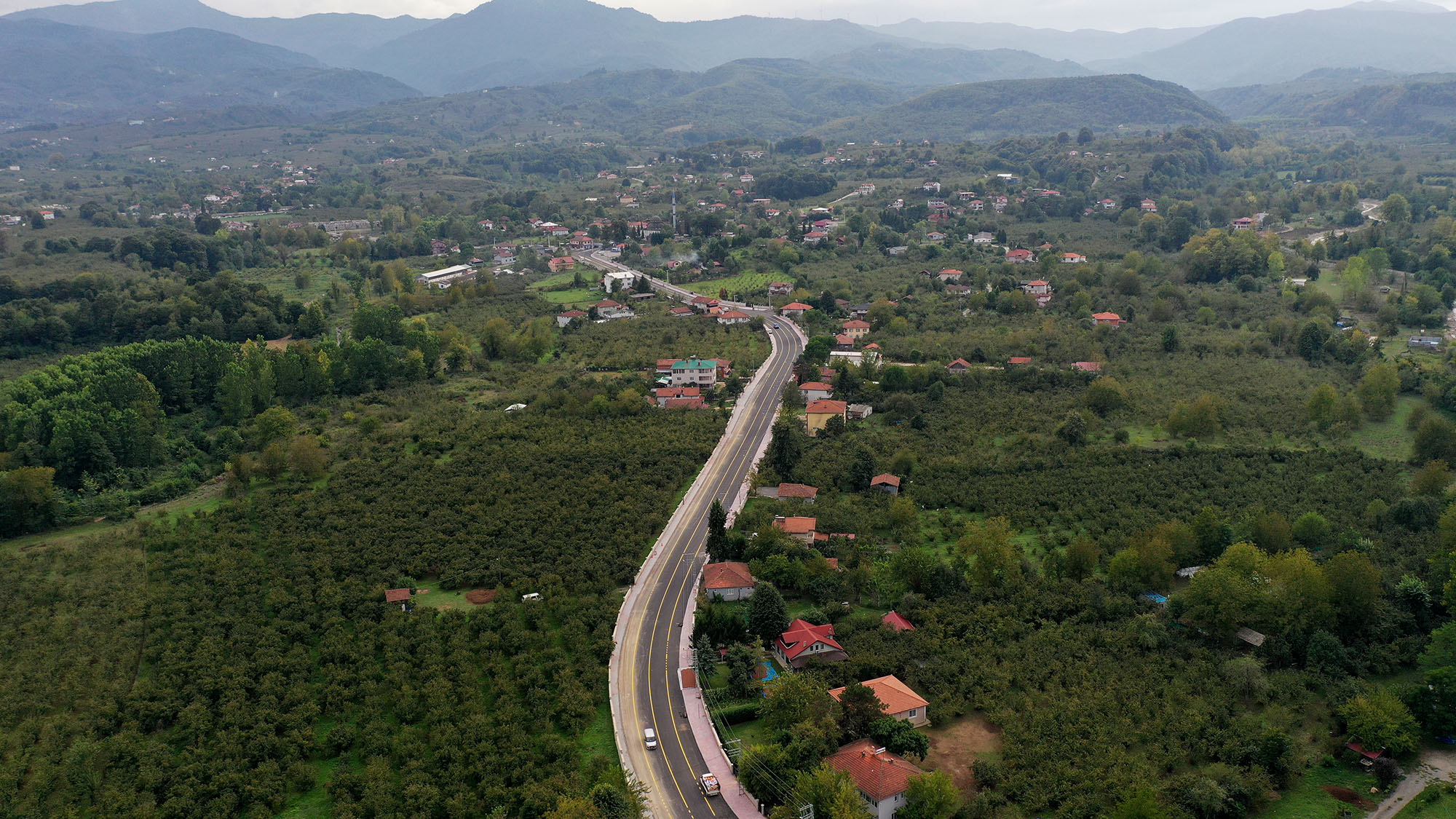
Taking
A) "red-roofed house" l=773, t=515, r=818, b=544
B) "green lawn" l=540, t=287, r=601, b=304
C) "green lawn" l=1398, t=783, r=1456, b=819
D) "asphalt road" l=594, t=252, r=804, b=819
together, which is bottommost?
"asphalt road" l=594, t=252, r=804, b=819

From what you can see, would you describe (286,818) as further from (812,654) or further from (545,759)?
(812,654)

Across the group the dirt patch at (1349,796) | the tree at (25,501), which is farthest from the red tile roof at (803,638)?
the tree at (25,501)

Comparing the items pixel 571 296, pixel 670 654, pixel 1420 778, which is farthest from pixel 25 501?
pixel 1420 778

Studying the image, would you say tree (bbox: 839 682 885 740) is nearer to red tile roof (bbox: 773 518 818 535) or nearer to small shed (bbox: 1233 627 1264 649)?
red tile roof (bbox: 773 518 818 535)

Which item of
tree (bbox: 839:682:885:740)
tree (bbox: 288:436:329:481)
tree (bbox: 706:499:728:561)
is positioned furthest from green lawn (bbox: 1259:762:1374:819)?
tree (bbox: 288:436:329:481)

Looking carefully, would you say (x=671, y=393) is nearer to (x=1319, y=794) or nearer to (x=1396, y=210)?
(x=1319, y=794)

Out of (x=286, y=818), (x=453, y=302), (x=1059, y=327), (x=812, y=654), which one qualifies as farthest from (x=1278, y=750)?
(x=453, y=302)
